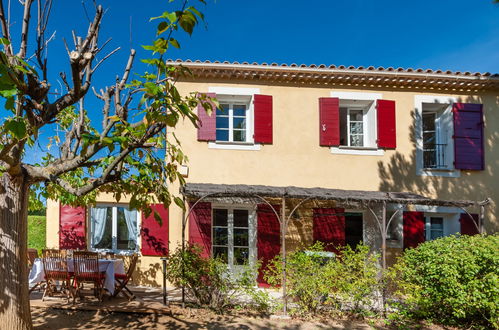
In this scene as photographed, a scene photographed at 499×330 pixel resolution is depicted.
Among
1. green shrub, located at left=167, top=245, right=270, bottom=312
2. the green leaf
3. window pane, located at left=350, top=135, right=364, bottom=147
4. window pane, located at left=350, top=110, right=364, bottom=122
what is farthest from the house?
the green leaf

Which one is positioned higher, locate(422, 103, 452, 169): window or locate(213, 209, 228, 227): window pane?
locate(422, 103, 452, 169): window

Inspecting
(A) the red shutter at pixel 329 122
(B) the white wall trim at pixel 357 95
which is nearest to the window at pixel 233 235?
(A) the red shutter at pixel 329 122

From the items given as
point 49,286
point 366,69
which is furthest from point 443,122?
point 49,286

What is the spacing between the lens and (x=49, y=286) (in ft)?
20.4

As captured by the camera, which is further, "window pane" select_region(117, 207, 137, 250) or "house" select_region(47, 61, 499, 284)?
"window pane" select_region(117, 207, 137, 250)

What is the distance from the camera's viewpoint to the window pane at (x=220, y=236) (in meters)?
8.01

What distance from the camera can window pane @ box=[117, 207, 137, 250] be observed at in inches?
331

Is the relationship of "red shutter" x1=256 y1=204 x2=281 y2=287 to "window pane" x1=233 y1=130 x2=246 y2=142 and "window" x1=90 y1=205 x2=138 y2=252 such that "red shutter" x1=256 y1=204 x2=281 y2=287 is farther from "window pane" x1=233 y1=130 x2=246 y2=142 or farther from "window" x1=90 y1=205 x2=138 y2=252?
"window" x1=90 y1=205 x2=138 y2=252

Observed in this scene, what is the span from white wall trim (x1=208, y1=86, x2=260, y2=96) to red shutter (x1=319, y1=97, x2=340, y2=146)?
5.61 ft

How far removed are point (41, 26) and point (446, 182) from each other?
8.82m

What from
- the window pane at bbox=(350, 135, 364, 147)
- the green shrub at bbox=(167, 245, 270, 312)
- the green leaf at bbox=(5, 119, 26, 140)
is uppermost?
the window pane at bbox=(350, 135, 364, 147)

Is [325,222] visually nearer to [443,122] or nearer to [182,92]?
[443,122]

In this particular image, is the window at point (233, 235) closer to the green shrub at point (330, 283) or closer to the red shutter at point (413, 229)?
the green shrub at point (330, 283)

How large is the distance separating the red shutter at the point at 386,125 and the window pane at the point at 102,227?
23.7ft
